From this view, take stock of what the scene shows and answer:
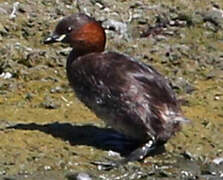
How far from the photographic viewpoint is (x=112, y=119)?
860 cm

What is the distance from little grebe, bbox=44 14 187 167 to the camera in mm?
8508

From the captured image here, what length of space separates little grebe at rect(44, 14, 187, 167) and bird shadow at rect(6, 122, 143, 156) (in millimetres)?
159

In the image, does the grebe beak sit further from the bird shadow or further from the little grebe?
the bird shadow

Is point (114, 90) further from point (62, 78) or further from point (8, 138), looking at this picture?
point (62, 78)

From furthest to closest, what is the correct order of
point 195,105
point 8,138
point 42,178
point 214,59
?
point 214,59, point 195,105, point 8,138, point 42,178

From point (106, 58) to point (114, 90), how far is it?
1.25 feet

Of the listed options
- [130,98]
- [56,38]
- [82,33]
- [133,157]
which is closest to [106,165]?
[133,157]

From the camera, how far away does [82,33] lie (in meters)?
8.98

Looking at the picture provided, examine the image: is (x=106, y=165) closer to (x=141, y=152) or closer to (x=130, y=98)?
(x=141, y=152)

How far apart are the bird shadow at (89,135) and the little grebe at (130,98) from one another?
0.16 m

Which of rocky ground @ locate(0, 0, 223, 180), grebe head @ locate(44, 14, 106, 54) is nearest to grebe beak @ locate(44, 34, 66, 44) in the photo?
grebe head @ locate(44, 14, 106, 54)

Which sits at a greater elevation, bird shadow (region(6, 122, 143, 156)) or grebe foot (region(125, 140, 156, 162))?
Result: grebe foot (region(125, 140, 156, 162))

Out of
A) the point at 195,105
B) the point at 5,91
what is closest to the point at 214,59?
the point at 195,105

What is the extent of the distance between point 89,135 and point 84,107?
2.42 feet
